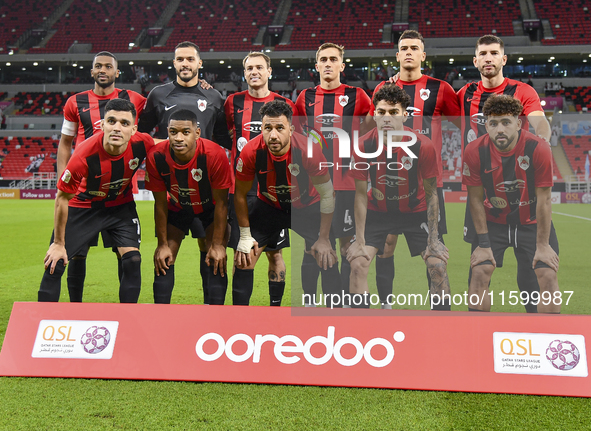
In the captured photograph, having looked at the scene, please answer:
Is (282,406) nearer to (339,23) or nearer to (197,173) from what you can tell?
(197,173)

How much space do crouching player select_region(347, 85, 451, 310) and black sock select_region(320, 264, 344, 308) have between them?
0.36ft

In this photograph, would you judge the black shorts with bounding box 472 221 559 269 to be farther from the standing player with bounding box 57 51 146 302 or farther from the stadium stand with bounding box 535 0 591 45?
the stadium stand with bounding box 535 0 591 45

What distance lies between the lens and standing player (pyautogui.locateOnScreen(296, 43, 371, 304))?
3205mm

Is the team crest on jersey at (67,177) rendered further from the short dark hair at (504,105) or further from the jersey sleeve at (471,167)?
the short dark hair at (504,105)

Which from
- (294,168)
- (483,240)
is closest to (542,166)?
(483,240)

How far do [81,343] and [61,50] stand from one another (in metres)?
33.0

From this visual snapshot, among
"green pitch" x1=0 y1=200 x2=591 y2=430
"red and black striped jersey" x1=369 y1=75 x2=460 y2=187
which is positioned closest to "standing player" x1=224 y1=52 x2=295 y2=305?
"green pitch" x1=0 y1=200 x2=591 y2=430

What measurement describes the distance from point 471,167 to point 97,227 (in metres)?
2.44

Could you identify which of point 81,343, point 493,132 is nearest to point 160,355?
A: point 81,343

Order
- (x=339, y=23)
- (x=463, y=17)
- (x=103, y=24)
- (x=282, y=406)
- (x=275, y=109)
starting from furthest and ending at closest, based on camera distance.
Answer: (x=103, y=24)
(x=339, y=23)
(x=463, y=17)
(x=275, y=109)
(x=282, y=406)

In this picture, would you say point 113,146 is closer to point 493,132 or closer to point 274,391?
point 274,391

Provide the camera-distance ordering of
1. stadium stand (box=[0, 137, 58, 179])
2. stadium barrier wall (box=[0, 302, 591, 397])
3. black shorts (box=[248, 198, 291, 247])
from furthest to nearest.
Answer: stadium stand (box=[0, 137, 58, 179])
black shorts (box=[248, 198, 291, 247])
stadium barrier wall (box=[0, 302, 591, 397])

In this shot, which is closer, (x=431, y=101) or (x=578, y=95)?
(x=431, y=101)

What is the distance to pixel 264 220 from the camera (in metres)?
3.35
